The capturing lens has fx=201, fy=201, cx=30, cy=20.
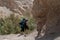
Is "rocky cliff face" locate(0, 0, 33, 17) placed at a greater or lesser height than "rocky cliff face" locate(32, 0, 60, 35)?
greater

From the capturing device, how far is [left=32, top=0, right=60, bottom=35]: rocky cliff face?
4.53 metres

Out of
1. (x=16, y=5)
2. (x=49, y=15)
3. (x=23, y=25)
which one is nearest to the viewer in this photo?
(x=49, y=15)

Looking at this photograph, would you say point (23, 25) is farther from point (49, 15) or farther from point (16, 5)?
point (16, 5)

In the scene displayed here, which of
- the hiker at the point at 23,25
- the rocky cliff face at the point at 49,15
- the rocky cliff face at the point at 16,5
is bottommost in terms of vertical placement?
the rocky cliff face at the point at 49,15

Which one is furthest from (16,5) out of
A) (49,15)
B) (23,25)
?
(49,15)

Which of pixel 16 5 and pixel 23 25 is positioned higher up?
pixel 16 5

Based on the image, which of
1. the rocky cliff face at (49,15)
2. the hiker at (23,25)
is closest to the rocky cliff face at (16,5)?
the hiker at (23,25)

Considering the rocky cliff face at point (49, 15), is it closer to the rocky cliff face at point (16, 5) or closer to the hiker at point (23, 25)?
the hiker at point (23, 25)

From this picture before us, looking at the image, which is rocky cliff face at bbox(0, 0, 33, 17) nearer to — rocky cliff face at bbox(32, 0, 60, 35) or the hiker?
the hiker

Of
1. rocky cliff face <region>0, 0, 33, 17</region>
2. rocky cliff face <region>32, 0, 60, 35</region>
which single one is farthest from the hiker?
rocky cliff face <region>0, 0, 33, 17</region>

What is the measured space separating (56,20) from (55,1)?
0.47 meters

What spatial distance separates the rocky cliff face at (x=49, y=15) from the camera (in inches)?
178

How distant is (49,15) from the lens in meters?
4.68

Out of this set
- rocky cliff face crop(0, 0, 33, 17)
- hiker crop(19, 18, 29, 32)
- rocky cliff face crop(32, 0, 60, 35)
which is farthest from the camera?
rocky cliff face crop(0, 0, 33, 17)
